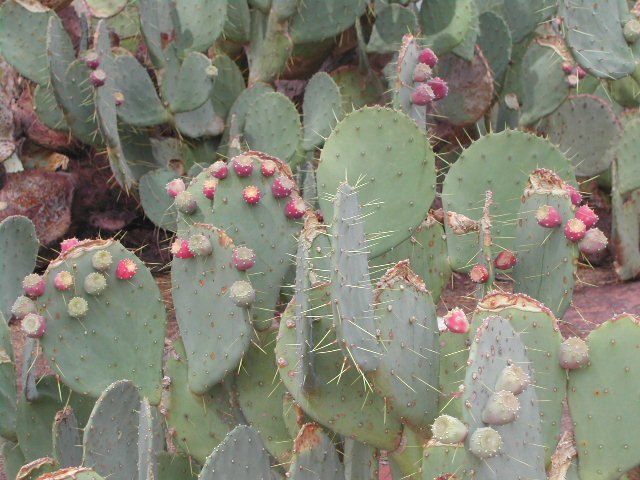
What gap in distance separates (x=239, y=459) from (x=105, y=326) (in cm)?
59

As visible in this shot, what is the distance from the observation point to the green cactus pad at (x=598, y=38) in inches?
124

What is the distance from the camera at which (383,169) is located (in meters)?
2.13

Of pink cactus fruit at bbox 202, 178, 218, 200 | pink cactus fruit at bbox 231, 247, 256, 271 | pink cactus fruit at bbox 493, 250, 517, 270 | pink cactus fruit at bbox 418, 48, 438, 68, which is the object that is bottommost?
pink cactus fruit at bbox 493, 250, 517, 270

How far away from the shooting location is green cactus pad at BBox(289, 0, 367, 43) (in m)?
3.83

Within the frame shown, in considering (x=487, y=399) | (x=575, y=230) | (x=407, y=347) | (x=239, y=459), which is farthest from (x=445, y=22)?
(x=487, y=399)

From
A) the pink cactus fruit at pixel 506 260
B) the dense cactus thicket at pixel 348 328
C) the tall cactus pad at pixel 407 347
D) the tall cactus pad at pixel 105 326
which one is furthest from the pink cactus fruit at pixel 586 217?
the tall cactus pad at pixel 105 326

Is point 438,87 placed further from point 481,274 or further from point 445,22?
point 445,22

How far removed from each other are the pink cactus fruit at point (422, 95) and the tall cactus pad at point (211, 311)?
0.69m

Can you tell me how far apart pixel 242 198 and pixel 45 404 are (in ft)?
2.36

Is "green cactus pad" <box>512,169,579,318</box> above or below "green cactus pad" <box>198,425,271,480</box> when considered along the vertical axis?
above

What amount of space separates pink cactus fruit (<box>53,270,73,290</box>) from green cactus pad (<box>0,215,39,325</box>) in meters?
0.43

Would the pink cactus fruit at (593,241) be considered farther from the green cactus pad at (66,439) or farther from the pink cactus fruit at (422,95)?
the green cactus pad at (66,439)

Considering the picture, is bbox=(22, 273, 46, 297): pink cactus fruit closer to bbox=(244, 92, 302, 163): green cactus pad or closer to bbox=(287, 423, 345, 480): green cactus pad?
bbox=(287, 423, 345, 480): green cactus pad

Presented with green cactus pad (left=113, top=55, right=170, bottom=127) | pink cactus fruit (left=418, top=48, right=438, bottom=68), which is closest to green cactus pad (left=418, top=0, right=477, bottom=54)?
green cactus pad (left=113, top=55, right=170, bottom=127)
